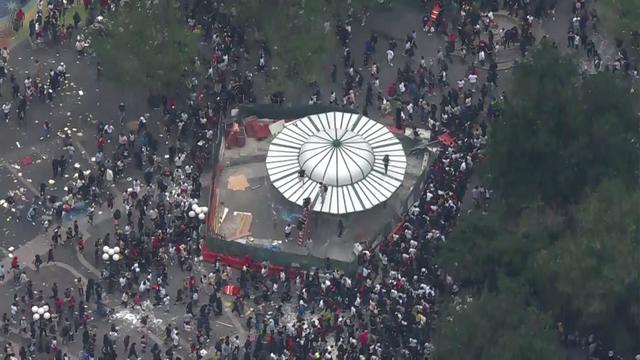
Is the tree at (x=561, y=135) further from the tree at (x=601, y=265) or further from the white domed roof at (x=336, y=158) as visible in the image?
the white domed roof at (x=336, y=158)

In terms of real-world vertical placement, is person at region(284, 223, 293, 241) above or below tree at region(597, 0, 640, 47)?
below

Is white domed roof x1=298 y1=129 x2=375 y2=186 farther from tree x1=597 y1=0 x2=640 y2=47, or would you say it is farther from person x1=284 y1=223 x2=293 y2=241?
tree x1=597 y1=0 x2=640 y2=47

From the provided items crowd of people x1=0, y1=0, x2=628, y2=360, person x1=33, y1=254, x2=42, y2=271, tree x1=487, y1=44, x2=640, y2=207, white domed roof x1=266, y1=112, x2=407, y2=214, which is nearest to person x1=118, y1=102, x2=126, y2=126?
crowd of people x1=0, y1=0, x2=628, y2=360

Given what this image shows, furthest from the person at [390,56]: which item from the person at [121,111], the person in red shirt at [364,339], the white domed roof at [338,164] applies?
the person in red shirt at [364,339]

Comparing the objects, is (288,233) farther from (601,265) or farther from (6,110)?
(6,110)

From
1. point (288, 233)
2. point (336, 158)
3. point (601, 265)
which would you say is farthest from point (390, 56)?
point (601, 265)

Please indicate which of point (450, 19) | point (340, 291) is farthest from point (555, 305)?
point (450, 19)

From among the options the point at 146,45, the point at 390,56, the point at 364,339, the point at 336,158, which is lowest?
the point at 364,339
